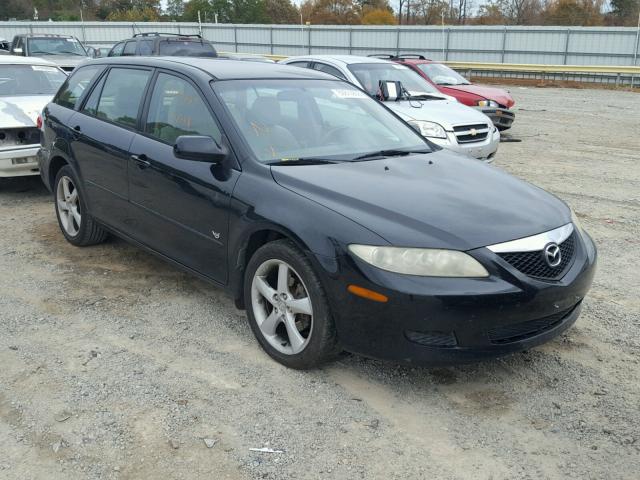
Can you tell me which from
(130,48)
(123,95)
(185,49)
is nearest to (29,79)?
(123,95)

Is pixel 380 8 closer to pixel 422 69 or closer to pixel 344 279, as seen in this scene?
pixel 422 69

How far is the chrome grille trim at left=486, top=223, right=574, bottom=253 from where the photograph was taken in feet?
10.6

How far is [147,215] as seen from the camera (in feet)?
15.1

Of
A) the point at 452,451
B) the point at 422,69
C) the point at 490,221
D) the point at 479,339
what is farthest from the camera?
the point at 422,69

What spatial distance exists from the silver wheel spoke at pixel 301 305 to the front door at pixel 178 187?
62 centimetres

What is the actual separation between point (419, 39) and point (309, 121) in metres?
29.0

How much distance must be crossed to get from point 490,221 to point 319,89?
191 centimetres

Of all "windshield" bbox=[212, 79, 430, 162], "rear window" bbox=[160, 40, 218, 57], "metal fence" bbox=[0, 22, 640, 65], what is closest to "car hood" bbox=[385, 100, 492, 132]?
"windshield" bbox=[212, 79, 430, 162]

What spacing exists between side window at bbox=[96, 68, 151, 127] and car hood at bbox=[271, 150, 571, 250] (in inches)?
65.2

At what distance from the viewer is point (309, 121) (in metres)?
4.37

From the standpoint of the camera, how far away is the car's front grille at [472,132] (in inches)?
345

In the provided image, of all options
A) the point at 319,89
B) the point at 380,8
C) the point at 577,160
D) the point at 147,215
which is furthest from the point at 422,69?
the point at 380,8

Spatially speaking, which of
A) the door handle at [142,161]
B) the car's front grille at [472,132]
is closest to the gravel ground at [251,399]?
the door handle at [142,161]

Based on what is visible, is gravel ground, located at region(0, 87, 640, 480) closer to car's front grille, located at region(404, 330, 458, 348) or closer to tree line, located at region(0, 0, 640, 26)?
car's front grille, located at region(404, 330, 458, 348)
